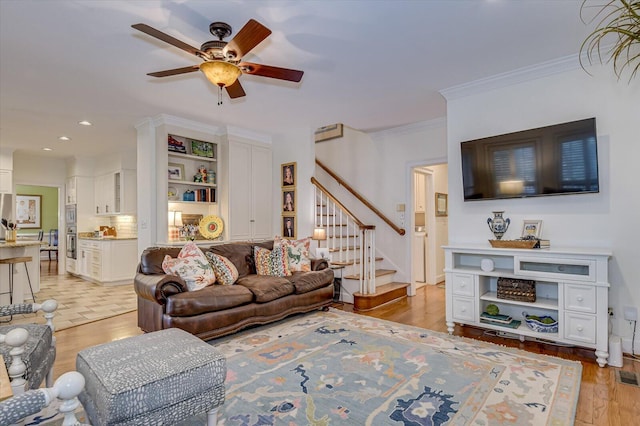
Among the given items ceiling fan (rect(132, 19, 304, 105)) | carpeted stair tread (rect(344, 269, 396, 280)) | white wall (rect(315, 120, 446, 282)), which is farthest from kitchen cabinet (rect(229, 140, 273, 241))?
ceiling fan (rect(132, 19, 304, 105))

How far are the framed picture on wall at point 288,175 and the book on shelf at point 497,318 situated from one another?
10.7 ft

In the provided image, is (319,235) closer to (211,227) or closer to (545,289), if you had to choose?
(211,227)

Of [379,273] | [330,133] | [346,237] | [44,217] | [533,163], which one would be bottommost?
[379,273]

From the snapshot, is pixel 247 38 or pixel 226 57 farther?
pixel 226 57

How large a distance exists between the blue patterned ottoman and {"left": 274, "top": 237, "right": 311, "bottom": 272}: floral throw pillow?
2.35 meters

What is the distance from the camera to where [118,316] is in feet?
13.9

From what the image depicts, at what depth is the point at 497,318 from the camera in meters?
3.28

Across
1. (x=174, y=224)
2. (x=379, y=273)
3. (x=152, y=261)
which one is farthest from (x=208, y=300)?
(x=379, y=273)

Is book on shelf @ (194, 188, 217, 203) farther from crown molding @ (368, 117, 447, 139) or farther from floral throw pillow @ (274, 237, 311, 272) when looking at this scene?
crown molding @ (368, 117, 447, 139)

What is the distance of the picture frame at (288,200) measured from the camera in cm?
550

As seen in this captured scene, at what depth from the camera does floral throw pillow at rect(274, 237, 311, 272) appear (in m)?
4.28

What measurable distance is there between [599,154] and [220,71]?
10.8 feet

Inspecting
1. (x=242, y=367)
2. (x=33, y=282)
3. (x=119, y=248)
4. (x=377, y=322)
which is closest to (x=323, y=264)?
(x=377, y=322)

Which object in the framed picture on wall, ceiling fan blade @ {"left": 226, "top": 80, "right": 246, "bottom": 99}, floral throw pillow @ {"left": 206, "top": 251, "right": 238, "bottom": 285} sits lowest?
floral throw pillow @ {"left": 206, "top": 251, "right": 238, "bottom": 285}
